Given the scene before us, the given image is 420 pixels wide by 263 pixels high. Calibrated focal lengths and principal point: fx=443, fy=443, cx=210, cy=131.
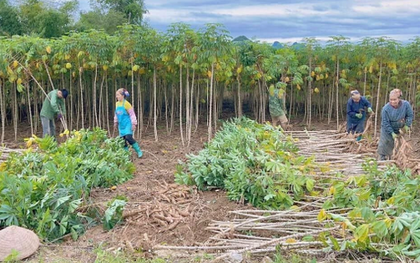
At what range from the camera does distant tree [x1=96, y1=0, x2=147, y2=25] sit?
2506cm

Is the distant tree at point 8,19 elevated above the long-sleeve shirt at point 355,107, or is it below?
above

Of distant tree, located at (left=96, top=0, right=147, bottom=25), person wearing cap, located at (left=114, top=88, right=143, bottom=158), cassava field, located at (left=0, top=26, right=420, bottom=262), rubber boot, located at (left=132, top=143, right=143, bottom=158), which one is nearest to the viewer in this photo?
cassava field, located at (left=0, top=26, right=420, bottom=262)

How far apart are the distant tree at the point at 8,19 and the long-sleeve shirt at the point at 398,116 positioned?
17.7 meters

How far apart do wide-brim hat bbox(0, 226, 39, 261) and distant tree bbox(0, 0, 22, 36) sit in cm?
1743

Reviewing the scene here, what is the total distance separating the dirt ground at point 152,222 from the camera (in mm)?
4434

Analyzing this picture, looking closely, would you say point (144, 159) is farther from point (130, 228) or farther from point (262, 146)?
point (130, 228)

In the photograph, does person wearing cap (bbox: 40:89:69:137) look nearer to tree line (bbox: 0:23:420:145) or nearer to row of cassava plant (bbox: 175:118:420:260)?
tree line (bbox: 0:23:420:145)

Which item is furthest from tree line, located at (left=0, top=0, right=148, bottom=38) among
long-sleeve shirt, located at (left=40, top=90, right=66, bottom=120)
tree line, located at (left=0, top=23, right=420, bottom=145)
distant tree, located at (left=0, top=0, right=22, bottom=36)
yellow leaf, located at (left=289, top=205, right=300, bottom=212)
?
yellow leaf, located at (left=289, top=205, right=300, bottom=212)

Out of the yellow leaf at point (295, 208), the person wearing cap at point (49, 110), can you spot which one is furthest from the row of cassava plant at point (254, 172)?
the person wearing cap at point (49, 110)

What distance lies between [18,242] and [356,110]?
681cm

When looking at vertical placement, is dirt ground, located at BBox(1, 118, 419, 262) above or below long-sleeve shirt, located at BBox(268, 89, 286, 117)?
below

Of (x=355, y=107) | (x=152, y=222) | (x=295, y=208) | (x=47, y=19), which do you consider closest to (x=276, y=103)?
(x=355, y=107)

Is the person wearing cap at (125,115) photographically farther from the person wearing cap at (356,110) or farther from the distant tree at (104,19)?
the distant tree at (104,19)

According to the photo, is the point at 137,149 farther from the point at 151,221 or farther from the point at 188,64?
the point at 151,221
